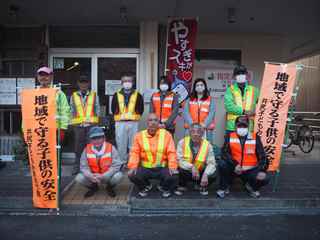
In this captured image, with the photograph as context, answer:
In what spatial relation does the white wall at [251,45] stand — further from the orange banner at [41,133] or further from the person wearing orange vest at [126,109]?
the orange banner at [41,133]

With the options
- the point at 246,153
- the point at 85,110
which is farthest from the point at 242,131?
the point at 85,110

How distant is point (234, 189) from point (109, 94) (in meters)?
3.56

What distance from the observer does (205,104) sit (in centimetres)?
627

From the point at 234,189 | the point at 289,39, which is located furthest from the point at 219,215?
the point at 289,39

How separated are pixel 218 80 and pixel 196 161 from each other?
374cm

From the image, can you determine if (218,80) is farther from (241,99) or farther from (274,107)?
(274,107)

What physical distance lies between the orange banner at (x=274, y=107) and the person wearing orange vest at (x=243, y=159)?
A: 0.73 ft

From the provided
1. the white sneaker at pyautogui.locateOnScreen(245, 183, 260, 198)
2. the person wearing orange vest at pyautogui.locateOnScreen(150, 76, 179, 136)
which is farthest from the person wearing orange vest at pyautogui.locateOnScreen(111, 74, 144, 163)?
the white sneaker at pyautogui.locateOnScreen(245, 183, 260, 198)

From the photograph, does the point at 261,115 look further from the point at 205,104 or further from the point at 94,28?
the point at 94,28

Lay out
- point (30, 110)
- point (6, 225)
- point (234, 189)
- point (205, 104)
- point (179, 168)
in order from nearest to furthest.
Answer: point (6, 225), point (30, 110), point (179, 168), point (234, 189), point (205, 104)

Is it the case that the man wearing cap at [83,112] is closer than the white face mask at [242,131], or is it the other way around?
the white face mask at [242,131]

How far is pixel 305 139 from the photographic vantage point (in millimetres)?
9852

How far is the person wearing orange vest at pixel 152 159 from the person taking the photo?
5.33m

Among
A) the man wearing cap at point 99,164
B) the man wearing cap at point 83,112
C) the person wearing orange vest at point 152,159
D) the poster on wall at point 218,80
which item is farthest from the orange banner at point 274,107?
the poster on wall at point 218,80
